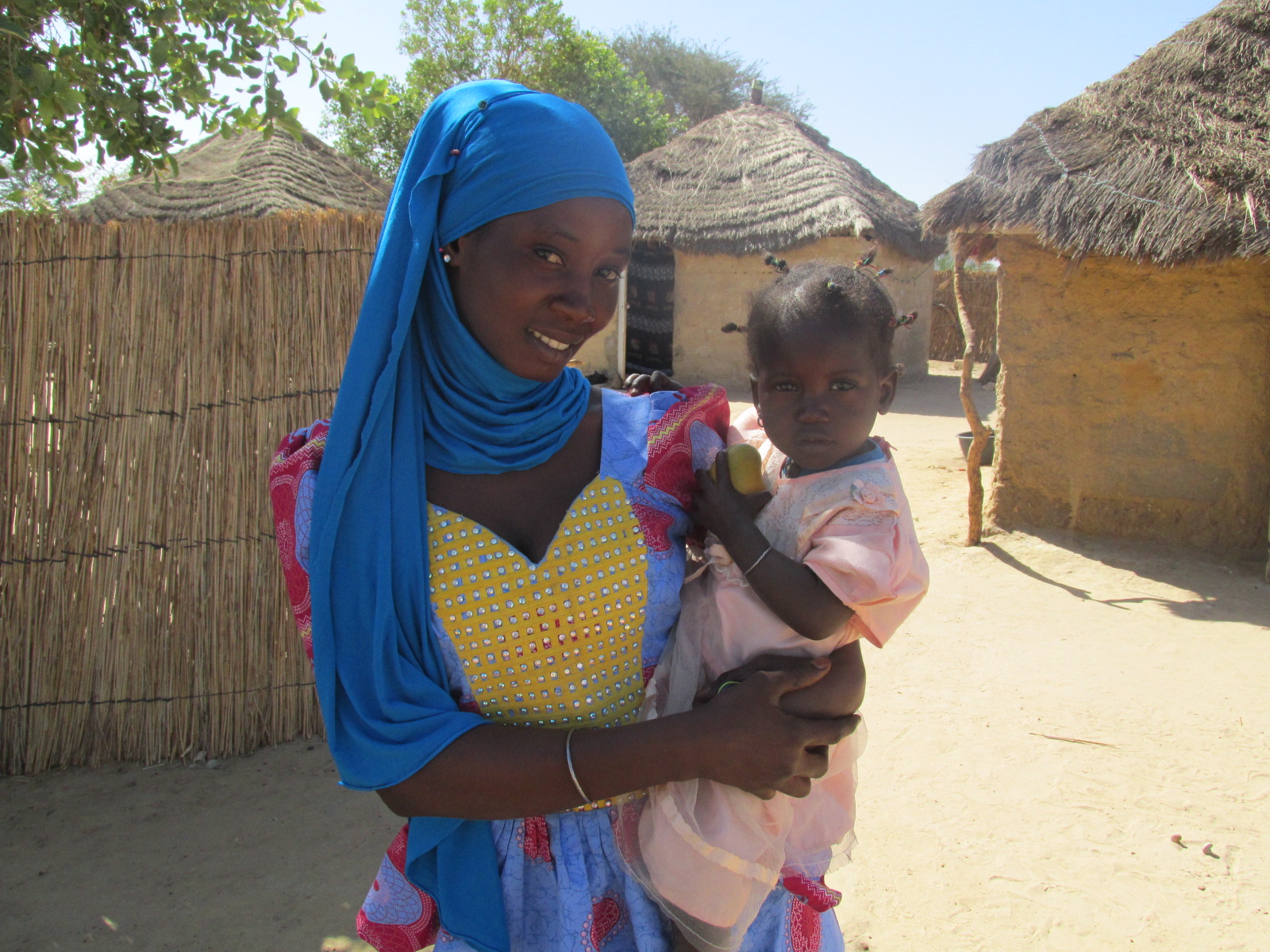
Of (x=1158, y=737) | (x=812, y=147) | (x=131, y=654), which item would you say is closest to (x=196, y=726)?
(x=131, y=654)

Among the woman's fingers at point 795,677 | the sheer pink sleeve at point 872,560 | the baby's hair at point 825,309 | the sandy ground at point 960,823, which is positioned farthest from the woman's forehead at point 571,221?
the sandy ground at point 960,823

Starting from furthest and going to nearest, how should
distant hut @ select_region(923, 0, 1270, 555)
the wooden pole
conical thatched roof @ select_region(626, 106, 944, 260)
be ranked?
conical thatched roof @ select_region(626, 106, 944, 260) → the wooden pole → distant hut @ select_region(923, 0, 1270, 555)

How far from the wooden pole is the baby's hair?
5148 millimetres

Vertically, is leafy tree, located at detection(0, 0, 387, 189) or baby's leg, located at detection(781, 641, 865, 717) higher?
leafy tree, located at detection(0, 0, 387, 189)

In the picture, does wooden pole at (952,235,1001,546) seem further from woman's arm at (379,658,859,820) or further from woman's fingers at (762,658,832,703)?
woman's arm at (379,658,859,820)

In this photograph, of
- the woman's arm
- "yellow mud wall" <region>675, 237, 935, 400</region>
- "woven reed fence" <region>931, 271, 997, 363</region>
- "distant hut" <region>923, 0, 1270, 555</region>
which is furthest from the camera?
"woven reed fence" <region>931, 271, 997, 363</region>

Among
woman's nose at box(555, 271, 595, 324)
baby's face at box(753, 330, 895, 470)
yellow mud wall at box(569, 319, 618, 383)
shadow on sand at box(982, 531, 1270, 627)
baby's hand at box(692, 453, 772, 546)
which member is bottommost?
shadow on sand at box(982, 531, 1270, 627)

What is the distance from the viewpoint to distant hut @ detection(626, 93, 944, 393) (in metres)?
13.1

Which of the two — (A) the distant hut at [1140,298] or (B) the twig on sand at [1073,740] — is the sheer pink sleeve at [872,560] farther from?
(A) the distant hut at [1140,298]

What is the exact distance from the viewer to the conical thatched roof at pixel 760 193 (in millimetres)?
13094

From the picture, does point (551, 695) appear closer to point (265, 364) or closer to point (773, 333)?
point (773, 333)

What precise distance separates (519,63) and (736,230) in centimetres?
1103

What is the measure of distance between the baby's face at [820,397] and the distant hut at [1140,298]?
5.12 metres

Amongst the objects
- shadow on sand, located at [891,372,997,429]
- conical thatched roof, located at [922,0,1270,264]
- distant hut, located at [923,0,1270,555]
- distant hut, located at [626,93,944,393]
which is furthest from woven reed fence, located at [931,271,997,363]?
distant hut, located at [923,0,1270,555]
